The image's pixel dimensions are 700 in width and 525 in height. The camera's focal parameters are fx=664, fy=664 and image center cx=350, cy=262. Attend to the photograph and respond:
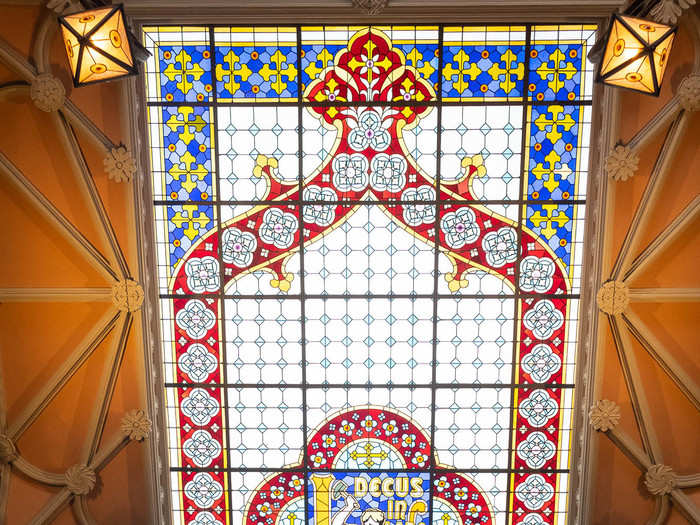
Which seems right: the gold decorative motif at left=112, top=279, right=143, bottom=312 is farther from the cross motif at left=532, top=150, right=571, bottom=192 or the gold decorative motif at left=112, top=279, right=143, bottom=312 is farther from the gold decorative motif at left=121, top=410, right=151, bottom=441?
the cross motif at left=532, top=150, right=571, bottom=192

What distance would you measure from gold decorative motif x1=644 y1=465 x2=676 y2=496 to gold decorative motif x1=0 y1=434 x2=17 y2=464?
28.4 ft

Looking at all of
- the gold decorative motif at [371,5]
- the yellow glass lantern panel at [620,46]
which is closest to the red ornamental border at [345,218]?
the gold decorative motif at [371,5]

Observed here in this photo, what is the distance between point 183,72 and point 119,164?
58.8 inches

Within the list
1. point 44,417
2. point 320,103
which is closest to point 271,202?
point 320,103

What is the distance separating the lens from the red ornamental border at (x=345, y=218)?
8875 millimetres

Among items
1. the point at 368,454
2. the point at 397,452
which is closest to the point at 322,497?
the point at 368,454

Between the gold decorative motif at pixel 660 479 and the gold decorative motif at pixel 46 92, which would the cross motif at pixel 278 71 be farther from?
the gold decorative motif at pixel 660 479

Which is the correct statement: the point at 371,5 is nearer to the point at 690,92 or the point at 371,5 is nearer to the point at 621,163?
the point at 621,163

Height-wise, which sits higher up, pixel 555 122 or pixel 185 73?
pixel 185 73

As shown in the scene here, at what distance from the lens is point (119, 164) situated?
8.77 meters

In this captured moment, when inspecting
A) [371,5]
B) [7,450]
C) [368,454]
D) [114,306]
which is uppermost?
[371,5]

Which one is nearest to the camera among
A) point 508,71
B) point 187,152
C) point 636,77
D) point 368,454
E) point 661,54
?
point 661,54

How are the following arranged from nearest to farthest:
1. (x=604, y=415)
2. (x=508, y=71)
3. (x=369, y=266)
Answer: (x=508, y=71) < (x=604, y=415) < (x=369, y=266)

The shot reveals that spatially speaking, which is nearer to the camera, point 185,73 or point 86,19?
point 86,19
